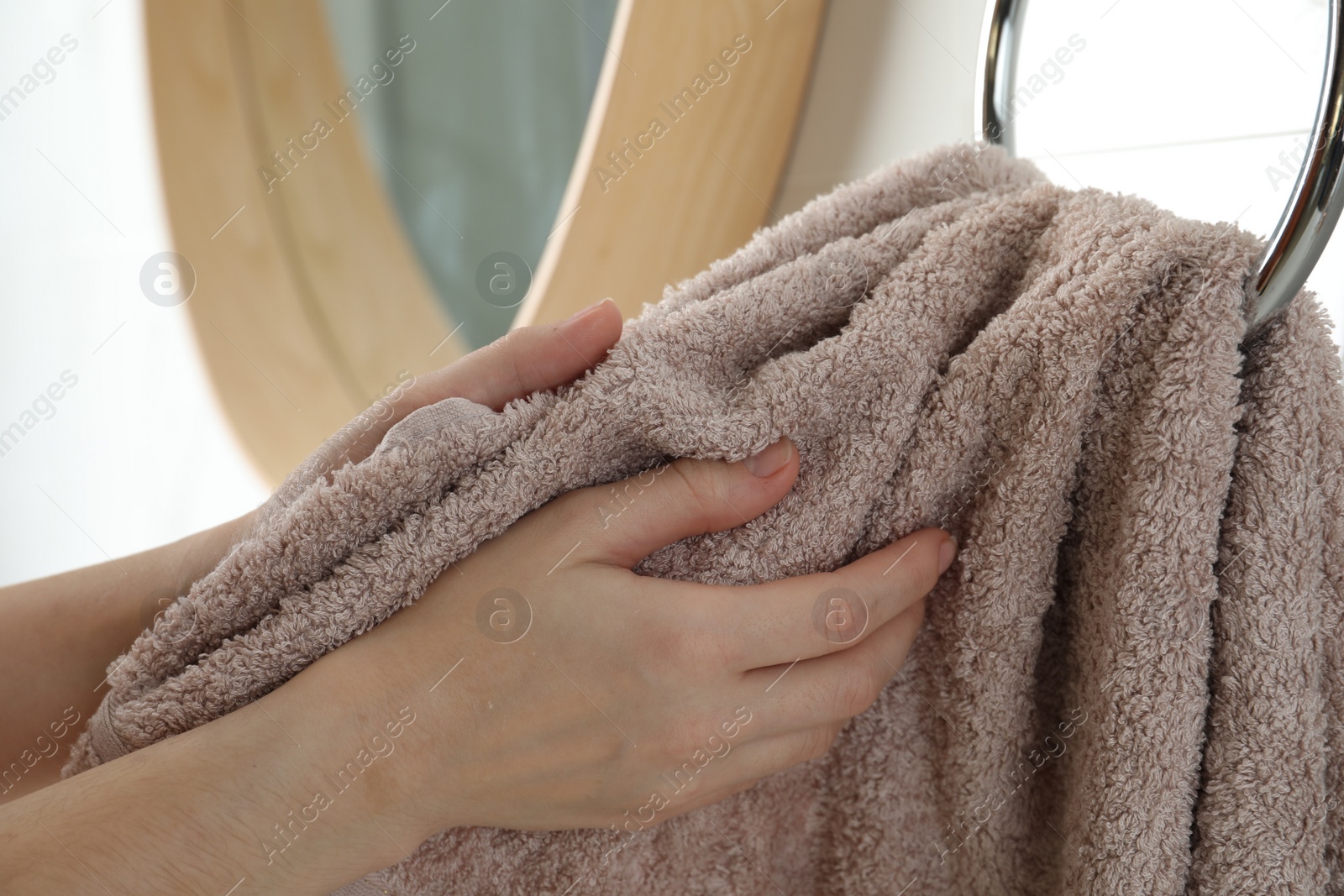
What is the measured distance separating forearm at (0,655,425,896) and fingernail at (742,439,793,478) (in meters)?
0.15

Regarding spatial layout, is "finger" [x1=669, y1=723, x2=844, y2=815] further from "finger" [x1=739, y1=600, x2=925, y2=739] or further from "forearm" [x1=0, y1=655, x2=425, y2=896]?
"forearm" [x1=0, y1=655, x2=425, y2=896]

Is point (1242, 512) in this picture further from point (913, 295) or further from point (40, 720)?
point (40, 720)

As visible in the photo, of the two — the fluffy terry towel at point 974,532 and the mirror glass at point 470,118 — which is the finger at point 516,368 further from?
the mirror glass at point 470,118

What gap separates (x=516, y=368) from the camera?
1.04ft

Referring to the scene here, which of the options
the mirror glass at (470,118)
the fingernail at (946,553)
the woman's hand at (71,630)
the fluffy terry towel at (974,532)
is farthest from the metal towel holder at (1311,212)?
the mirror glass at (470,118)

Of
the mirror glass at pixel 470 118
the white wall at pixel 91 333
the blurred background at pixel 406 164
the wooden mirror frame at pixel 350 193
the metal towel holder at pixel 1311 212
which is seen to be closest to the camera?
the metal towel holder at pixel 1311 212

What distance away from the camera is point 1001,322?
29 centimetres

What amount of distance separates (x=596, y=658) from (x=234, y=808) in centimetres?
13

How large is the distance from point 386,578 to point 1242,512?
29 cm

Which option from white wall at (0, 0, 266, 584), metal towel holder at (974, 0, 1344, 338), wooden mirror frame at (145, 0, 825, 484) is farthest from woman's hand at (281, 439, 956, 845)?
white wall at (0, 0, 266, 584)

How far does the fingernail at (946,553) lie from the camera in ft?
1.02

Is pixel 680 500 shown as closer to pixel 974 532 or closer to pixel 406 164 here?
pixel 974 532

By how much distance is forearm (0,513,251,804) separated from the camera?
16.4 inches

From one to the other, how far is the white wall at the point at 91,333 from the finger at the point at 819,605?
31.2 inches
